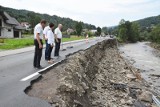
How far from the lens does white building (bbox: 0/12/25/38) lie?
194 feet

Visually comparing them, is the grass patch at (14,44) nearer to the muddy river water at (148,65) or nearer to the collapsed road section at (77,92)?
the muddy river water at (148,65)

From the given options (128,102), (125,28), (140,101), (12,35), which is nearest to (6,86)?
(128,102)

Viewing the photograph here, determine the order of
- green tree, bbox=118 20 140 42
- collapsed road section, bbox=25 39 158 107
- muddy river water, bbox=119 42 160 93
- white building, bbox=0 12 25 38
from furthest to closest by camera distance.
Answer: green tree, bbox=118 20 140 42 < white building, bbox=0 12 25 38 < muddy river water, bbox=119 42 160 93 < collapsed road section, bbox=25 39 158 107

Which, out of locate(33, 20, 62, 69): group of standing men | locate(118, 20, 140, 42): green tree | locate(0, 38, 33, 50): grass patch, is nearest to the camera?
locate(33, 20, 62, 69): group of standing men

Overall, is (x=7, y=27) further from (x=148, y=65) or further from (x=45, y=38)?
(x=45, y=38)

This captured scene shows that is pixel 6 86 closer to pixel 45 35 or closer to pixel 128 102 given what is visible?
pixel 128 102

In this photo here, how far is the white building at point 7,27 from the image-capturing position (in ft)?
194

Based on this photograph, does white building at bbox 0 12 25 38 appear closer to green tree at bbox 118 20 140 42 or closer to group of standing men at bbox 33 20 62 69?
group of standing men at bbox 33 20 62 69

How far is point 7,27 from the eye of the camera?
200 ft

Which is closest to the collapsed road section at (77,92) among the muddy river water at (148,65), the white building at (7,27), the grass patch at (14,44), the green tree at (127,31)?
the muddy river water at (148,65)

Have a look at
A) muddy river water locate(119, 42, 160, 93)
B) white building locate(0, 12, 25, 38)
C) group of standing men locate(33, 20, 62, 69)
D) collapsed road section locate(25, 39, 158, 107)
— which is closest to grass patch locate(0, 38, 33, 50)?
group of standing men locate(33, 20, 62, 69)

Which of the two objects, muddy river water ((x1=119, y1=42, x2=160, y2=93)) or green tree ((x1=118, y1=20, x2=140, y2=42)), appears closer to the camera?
muddy river water ((x1=119, y1=42, x2=160, y2=93))

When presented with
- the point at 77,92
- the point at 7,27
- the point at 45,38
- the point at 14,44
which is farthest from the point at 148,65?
the point at 7,27

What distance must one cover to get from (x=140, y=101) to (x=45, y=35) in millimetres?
6278
